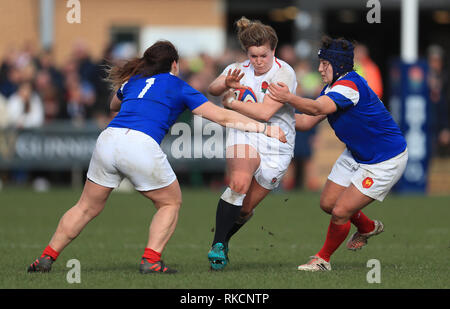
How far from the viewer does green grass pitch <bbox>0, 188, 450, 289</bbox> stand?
7066 millimetres

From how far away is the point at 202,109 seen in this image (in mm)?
7379

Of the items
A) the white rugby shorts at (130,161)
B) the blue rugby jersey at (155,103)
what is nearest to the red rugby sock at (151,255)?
the white rugby shorts at (130,161)

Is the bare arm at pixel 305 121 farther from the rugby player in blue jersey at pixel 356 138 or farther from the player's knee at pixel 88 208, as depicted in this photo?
the player's knee at pixel 88 208

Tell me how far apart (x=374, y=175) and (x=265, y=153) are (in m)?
1.00

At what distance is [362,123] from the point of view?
7.84 meters

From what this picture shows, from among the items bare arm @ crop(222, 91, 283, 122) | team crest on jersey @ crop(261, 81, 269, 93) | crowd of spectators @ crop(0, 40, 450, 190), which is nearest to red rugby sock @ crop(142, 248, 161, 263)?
bare arm @ crop(222, 91, 283, 122)

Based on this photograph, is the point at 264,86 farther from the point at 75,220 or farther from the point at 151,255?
the point at 75,220

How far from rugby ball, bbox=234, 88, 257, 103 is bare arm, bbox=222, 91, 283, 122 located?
29 centimetres

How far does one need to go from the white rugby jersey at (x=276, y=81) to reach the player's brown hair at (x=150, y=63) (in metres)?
0.79

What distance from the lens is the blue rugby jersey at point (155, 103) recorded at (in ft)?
24.1

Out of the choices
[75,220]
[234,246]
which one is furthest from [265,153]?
[234,246]

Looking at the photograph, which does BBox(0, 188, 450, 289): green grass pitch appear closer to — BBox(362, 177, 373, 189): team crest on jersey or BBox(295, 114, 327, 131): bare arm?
BBox(362, 177, 373, 189): team crest on jersey

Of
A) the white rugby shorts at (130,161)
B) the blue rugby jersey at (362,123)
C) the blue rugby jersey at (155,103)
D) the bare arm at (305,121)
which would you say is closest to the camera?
the white rugby shorts at (130,161)
